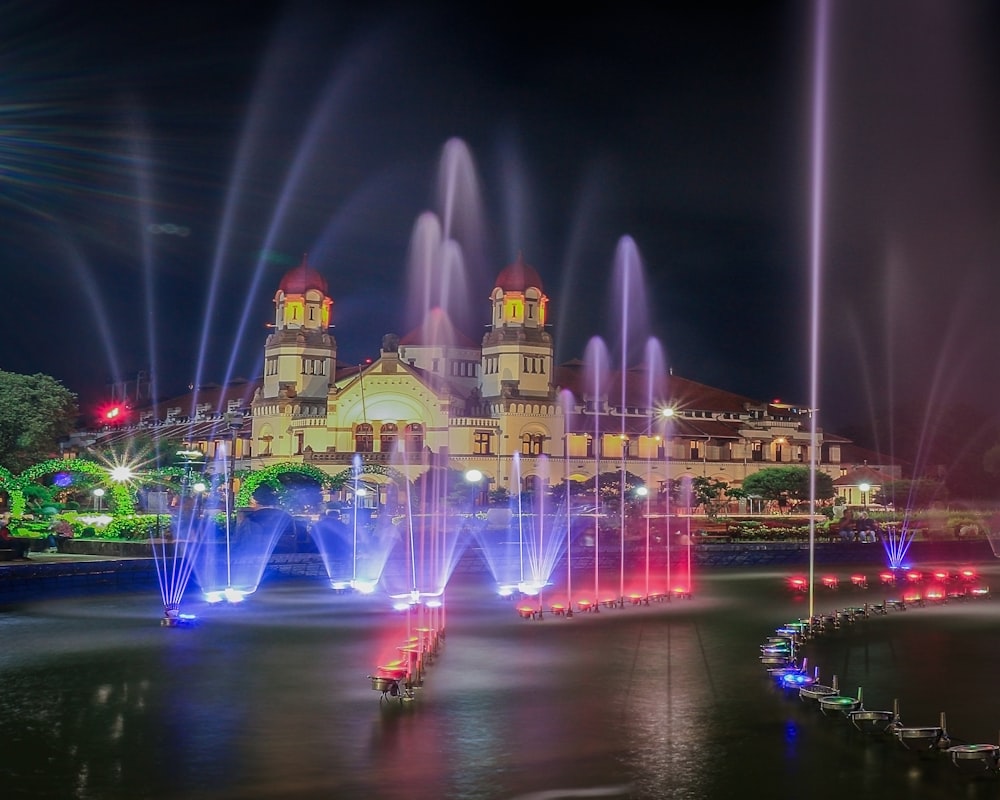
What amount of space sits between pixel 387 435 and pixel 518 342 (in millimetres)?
10768

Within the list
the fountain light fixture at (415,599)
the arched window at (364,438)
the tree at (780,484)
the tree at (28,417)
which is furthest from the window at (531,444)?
the fountain light fixture at (415,599)

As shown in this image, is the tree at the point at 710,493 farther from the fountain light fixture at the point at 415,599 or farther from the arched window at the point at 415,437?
the fountain light fixture at the point at 415,599

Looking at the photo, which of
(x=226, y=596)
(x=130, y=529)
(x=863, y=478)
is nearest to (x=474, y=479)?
(x=863, y=478)

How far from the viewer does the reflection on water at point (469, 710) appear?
14.6 metres

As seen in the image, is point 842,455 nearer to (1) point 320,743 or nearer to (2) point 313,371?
(2) point 313,371

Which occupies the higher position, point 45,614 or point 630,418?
point 630,418

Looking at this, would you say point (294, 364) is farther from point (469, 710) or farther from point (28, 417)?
point (469, 710)

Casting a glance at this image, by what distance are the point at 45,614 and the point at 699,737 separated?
18.1 metres

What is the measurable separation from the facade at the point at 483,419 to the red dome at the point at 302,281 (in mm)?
100

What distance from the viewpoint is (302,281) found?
90.2 meters

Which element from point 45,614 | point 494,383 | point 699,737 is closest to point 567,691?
point 699,737

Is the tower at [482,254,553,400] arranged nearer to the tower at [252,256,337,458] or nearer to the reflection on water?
the tower at [252,256,337,458]

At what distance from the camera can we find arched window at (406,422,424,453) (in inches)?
3300

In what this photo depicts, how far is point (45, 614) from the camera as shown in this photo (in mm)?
29125
